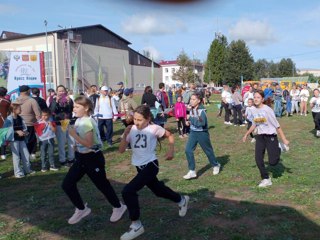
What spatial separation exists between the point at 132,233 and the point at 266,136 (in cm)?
333

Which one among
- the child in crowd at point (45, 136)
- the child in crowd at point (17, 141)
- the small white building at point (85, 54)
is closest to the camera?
the child in crowd at point (17, 141)

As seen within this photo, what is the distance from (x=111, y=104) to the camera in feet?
36.6

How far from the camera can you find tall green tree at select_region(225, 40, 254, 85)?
70.8 meters

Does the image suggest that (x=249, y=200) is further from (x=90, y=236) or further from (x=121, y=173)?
(x=121, y=173)

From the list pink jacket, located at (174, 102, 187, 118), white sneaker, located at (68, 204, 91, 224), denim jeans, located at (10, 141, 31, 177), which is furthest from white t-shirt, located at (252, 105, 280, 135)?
pink jacket, located at (174, 102, 187, 118)

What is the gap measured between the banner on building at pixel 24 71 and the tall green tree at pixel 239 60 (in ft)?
202

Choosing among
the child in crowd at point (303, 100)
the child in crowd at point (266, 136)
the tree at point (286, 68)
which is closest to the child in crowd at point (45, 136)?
the child in crowd at point (266, 136)

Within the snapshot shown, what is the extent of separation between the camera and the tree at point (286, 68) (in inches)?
4195

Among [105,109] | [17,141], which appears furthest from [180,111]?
[17,141]

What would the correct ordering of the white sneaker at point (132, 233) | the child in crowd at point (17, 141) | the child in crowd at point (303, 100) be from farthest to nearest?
the child in crowd at point (303, 100) → the child in crowd at point (17, 141) → the white sneaker at point (132, 233)

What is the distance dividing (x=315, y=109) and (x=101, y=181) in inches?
377

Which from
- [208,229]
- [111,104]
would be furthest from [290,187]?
[111,104]

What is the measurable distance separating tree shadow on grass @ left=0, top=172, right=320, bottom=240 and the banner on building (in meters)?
7.14

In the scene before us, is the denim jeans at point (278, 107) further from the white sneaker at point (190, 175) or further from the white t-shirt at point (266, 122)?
the white t-shirt at point (266, 122)
